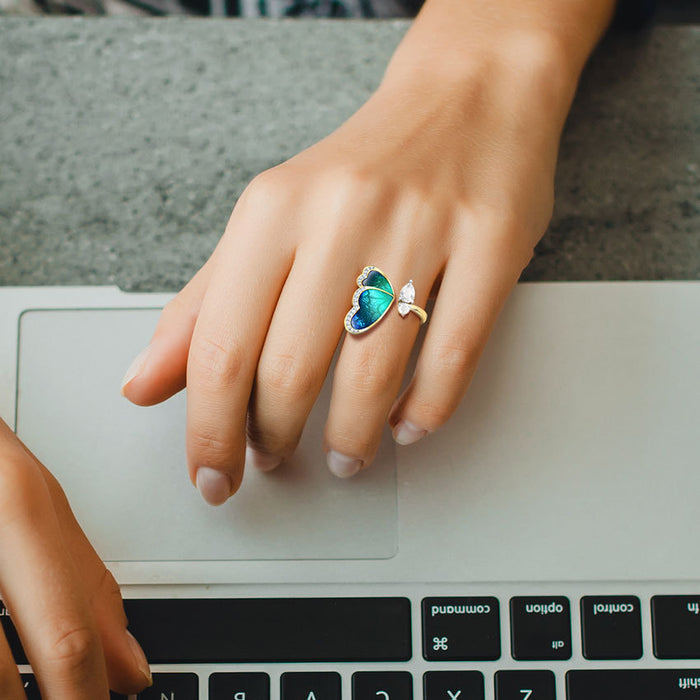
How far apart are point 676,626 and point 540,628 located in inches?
2.8

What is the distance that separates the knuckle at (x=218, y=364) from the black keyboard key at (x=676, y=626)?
0.25 metres

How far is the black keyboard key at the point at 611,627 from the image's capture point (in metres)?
0.34

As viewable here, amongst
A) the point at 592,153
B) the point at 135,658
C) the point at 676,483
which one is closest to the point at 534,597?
the point at 676,483

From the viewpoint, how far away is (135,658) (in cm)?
31

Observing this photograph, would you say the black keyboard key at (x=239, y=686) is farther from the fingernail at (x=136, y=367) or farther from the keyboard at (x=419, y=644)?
the fingernail at (x=136, y=367)

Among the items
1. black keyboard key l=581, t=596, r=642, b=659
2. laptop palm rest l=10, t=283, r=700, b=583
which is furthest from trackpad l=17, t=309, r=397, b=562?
black keyboard key l=581, t=596, r=642, b=659

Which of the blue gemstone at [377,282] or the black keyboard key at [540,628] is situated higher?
the blue gemstone at [377,282]

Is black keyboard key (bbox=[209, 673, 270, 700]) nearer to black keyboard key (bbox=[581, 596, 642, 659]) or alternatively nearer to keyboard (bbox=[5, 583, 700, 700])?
keyboard (bbox=[5, 583, 700, 700])

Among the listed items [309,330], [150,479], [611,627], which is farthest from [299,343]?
[611,627]

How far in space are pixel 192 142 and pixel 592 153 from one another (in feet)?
0.93

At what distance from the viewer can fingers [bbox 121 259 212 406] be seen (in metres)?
0.33

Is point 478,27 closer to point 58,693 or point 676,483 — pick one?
point 676,483

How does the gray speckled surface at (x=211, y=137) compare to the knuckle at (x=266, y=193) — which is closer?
the knuckle at (x=266, y=193)

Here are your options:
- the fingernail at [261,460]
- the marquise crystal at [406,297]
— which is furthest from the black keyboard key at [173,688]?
the marquise crystal at [406,297]
